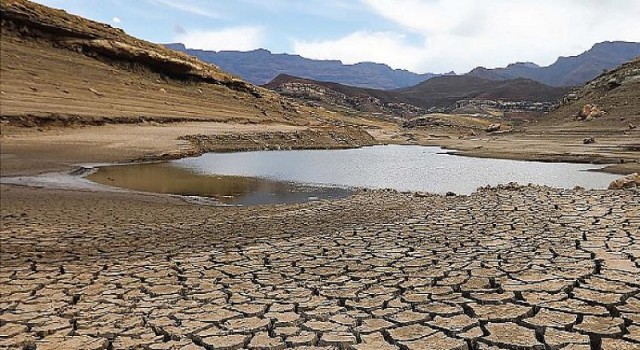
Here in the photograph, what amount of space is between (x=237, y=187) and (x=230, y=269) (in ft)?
29.8

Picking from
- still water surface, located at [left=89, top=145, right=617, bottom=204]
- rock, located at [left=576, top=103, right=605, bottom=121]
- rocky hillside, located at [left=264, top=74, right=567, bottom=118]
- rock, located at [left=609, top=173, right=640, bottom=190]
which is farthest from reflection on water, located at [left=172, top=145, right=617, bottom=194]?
rocky hillside, located at [left=264, top=74, right=567, bottom=118]

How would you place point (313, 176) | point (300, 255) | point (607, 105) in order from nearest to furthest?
1. point (300, 255)
2. point (313, 176)
3. point (607, 105)

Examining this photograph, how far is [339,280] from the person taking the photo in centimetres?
475

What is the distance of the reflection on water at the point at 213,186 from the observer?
12.6 meters

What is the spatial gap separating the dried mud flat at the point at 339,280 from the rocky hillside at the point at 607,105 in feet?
103

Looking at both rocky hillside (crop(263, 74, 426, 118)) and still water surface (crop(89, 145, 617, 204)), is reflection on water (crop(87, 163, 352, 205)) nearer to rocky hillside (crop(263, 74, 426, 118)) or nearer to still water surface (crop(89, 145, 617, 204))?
still water surface (crop(89, 145, 617, 204))

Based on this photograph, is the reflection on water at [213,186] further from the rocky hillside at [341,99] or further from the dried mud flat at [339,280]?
the rocky hillside at [341,99]

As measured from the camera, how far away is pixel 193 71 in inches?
1629

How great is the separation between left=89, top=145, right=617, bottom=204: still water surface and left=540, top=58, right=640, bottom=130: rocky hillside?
692 inches

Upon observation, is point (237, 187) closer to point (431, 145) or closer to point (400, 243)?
point (400, 243)

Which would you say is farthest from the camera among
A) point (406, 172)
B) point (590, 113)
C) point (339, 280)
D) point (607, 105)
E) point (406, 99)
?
point (406, 99)

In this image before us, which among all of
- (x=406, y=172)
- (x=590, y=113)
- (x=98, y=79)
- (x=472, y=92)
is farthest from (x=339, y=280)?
(x=472, y=92)

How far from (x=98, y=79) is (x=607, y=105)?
38.7 metres

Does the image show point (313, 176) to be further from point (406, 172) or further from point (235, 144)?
point (235, 144)
